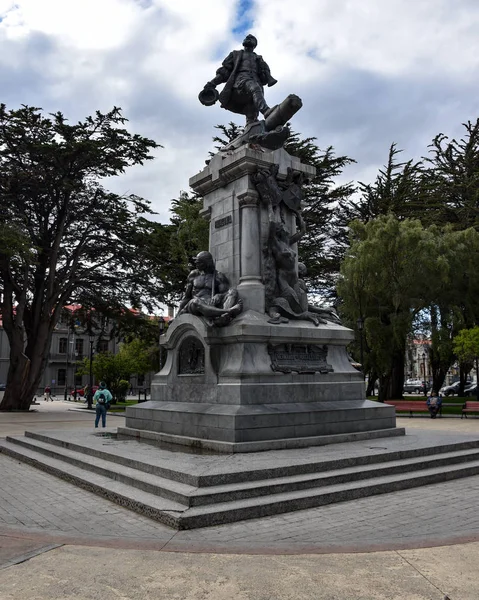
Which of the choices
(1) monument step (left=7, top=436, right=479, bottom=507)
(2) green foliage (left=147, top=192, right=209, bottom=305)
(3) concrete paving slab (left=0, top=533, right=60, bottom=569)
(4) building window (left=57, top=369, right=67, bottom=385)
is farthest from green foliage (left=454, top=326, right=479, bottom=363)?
(4) building window (left=57, top=369, right=67, bottom=385)

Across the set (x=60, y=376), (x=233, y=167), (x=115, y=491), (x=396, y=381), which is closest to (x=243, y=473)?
(x=115, y=491)

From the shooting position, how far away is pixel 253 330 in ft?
33.0

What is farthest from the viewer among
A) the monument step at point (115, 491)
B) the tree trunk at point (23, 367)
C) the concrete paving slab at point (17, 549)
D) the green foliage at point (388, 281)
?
the tree trunk at point (23, 367)

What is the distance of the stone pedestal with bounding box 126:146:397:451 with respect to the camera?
941 cm

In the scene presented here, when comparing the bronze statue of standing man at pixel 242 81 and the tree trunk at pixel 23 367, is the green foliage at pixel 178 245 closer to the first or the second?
the tree trunk at pixel 23 367

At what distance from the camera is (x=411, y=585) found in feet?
13.8

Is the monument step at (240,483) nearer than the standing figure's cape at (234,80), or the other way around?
the monument step at (240,483)

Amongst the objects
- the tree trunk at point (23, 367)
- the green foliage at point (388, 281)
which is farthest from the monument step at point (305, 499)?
the tree trunk at point (23, 367)

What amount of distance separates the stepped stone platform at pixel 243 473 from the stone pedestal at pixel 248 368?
515mm

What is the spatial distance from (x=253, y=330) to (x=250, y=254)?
191 centimetres

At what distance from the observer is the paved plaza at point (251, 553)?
4.12m

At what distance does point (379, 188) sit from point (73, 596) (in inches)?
1479

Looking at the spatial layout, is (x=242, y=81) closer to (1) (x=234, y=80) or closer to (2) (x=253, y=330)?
(1) (x=234, y=80)

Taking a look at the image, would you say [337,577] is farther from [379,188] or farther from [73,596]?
[379,188]
